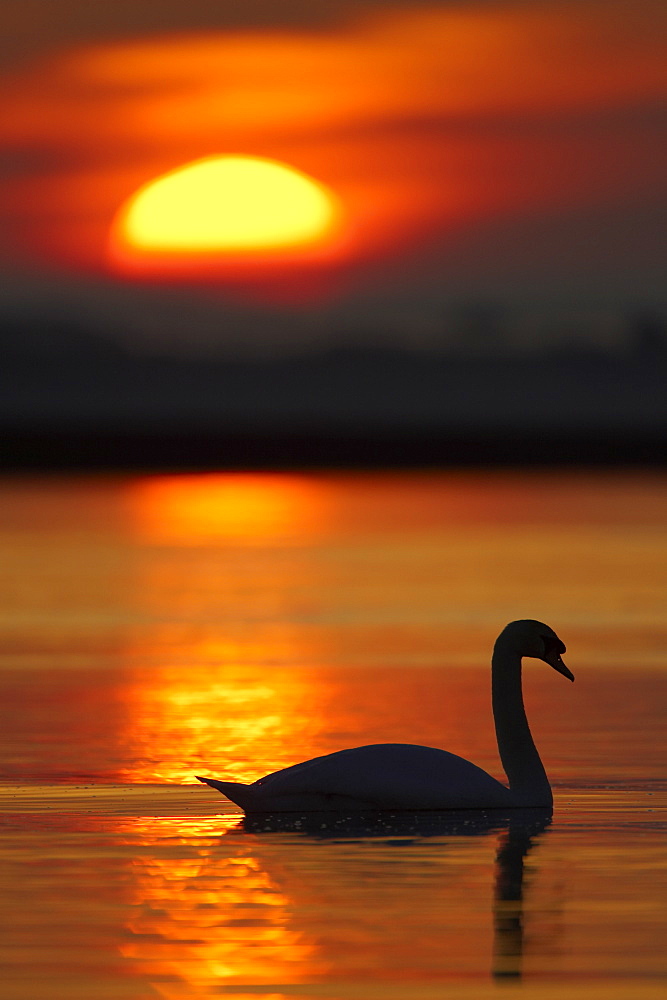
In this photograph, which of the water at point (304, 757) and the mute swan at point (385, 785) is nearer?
the water at point (304, 757)

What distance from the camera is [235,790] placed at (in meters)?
12.1

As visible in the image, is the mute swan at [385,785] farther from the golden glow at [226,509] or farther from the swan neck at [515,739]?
the golden glow at [226,509]

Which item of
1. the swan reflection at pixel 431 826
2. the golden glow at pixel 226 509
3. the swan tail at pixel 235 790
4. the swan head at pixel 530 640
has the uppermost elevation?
the golden glow at pixel 226 509

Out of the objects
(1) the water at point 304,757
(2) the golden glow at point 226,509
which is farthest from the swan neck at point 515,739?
(2) the golden glow at point 226,509

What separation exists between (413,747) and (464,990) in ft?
11.9

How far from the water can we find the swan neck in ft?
0.86

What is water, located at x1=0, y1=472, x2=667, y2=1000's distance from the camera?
9.36m

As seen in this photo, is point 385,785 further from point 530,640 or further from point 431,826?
point 530,640

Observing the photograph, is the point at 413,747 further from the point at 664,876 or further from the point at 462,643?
the point at 462,643

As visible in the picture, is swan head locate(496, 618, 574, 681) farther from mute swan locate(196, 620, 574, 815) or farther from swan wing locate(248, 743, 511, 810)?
swan wing locate(248, 743, 511, 810)

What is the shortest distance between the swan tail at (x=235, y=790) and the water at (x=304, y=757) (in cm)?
17

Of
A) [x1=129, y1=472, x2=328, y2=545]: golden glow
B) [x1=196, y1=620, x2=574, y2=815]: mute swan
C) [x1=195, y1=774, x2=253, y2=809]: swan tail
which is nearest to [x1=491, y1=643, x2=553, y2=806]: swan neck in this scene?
[x1=196, y1=620, x2=574, y2=815]: mute swan

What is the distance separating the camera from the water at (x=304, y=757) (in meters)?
9.36

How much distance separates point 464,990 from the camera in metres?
8.89
